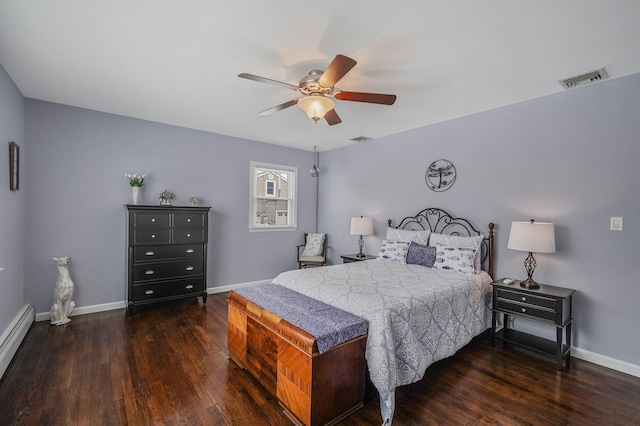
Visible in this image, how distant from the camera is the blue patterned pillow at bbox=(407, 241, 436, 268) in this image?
11.8ft

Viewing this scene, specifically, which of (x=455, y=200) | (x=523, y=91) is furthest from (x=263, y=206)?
(x=523, y=91)

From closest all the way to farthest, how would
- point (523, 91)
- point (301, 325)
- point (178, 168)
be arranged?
point (301, 325)
point (523, 91)
point (178, 168)

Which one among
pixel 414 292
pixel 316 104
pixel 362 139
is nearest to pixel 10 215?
pixel 316 104

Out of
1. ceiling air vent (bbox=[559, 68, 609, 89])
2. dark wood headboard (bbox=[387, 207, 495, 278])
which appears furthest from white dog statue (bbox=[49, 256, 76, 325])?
ceiling air vent (bbox=[559, 68, 609, 89])

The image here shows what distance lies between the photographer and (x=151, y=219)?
380 cm

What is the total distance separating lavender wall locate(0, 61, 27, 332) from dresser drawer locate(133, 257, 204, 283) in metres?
1.05

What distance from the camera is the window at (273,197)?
17.2 ft

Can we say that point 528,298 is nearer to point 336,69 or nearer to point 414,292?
point 414,292

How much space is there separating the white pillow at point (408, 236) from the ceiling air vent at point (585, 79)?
2.05 metres

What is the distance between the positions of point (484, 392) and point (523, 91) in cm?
277

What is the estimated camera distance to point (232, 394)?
2191 millimetres

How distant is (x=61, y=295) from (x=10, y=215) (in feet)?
3.50

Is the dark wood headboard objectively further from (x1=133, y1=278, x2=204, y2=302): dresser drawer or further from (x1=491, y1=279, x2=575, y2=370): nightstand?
(x1=133, y1=278, x2=204, y2=302): dresser drawer

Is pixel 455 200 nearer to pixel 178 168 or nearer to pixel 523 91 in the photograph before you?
pixel 523 91
